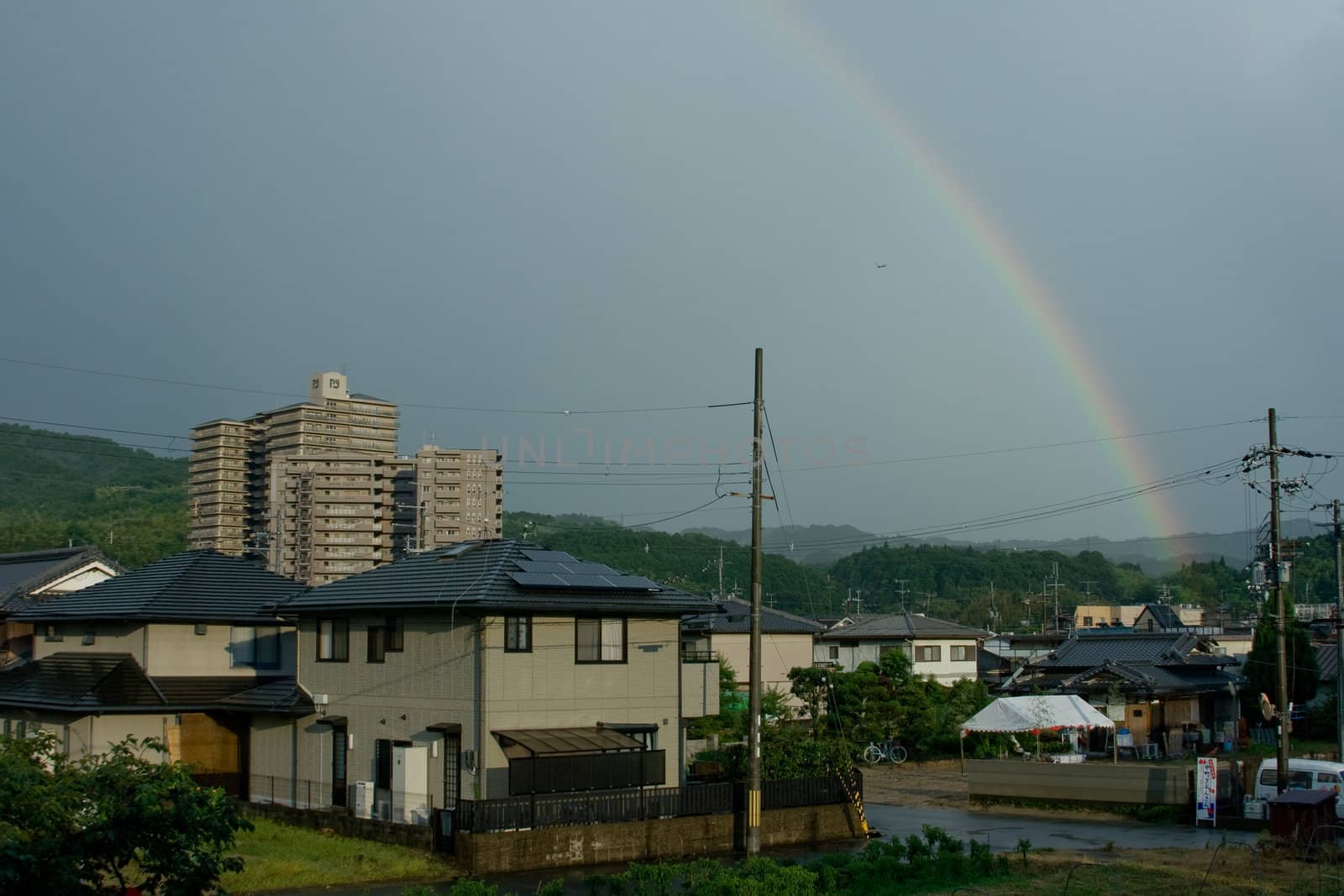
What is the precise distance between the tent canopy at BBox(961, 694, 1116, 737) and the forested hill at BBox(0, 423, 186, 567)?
88.3 meters

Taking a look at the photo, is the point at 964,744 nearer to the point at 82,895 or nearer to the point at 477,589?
the point at 477,589

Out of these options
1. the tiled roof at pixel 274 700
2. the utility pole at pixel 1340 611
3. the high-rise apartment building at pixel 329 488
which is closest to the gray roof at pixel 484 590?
the tiled roof at pixel 274 700

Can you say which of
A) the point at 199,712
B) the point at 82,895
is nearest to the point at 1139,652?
the point at 199,712

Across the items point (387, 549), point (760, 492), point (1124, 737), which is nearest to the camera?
point (760, 492)

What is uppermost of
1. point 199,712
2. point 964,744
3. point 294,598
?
point 294,598

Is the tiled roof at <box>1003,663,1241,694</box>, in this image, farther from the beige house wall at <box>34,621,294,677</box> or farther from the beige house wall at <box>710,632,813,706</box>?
the beige house wall at <box>34,621,294,677</box>

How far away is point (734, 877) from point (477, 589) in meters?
11.0

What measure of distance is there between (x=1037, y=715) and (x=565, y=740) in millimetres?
15212

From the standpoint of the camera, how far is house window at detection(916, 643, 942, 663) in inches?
2434

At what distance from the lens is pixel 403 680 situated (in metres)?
25.0

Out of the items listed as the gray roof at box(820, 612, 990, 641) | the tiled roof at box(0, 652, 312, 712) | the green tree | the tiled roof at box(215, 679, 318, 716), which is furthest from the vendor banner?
the gray roof at box(820, 612, 990, 641)

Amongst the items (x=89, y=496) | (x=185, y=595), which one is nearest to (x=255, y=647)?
(x=185, y=595)

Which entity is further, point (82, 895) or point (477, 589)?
point (477, 589)

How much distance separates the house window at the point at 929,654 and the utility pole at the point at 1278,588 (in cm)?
3326
